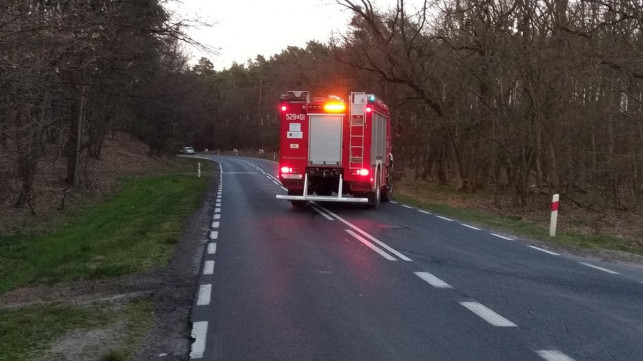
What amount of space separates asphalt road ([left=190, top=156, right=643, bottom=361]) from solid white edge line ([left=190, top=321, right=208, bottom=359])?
0.06 feet

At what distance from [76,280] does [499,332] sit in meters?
6.19

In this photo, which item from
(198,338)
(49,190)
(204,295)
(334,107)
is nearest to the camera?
(198,338)

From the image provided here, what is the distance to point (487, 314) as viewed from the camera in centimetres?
765

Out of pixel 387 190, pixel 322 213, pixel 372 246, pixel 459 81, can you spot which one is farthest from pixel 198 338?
pixel 459 81

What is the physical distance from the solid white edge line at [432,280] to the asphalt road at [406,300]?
17mm

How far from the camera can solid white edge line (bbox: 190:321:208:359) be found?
612 centimetres

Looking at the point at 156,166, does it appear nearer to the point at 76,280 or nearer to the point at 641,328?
the point at 76,280

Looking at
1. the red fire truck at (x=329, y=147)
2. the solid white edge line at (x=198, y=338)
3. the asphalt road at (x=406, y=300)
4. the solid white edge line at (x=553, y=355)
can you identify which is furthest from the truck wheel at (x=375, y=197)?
the solid white edge line at (x=553, y=355)

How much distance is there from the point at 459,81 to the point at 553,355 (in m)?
26.9

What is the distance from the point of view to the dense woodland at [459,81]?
490 inches

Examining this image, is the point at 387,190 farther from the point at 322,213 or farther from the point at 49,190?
the point at 49,190

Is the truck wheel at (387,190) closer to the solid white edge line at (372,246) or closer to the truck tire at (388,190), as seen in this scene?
the truck tire at (388,190)

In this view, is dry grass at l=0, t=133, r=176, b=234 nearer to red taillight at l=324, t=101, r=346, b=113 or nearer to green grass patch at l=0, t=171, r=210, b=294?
green grass patch at l=0, t=171, r=210, b=294

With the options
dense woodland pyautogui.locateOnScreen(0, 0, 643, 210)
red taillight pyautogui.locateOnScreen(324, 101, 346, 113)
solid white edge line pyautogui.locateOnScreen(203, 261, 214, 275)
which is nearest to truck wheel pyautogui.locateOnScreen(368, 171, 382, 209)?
red taillight pyautogui.locateOnScreen(324, 101, 346, 113)
